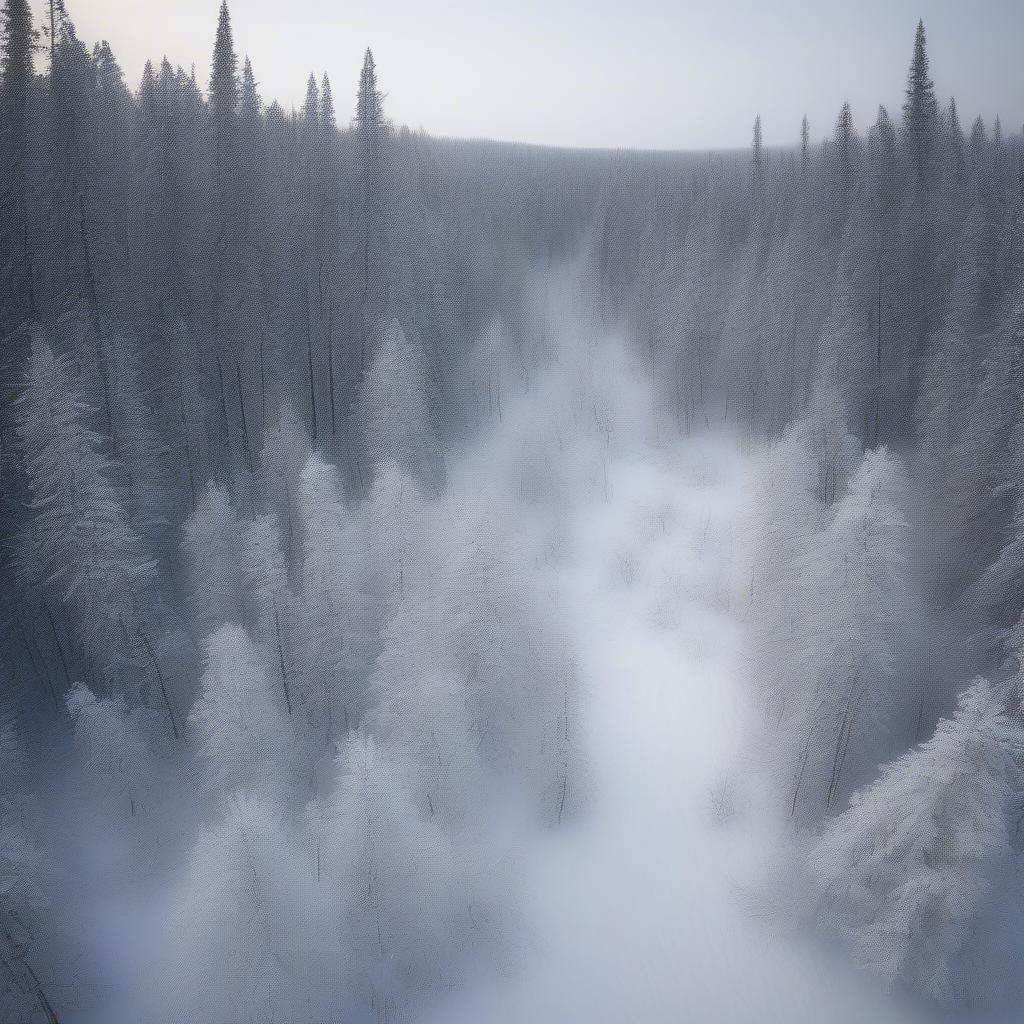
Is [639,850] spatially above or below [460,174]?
below

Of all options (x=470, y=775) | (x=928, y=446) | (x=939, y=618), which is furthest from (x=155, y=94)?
(x=939, y=618)

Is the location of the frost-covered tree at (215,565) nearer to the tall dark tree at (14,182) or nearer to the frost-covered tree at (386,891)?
the frost-covered tree at (386,891)

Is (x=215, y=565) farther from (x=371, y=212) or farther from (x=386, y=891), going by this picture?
(x=371, y=212)

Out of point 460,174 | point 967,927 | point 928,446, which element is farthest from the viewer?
point 460,174

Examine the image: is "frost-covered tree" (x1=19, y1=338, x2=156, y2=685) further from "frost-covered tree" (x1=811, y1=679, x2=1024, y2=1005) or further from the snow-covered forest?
"frost-covered tree" (x1=811, y1=679, x2=1024, y2=1005)

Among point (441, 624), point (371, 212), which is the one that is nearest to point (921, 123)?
point (371, 212)

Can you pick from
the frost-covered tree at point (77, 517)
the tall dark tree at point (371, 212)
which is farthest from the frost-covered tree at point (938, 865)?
the tall dark tree at point (371, 212)

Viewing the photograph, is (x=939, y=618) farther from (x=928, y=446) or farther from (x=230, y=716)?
(x=230, y=716)
